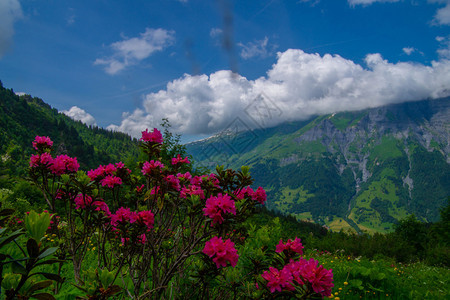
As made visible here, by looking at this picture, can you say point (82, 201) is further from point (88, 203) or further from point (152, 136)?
point (152, 136)

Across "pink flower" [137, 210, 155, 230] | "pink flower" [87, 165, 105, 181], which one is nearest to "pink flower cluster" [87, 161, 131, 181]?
"pink flower" [87, 165, 105, 181]

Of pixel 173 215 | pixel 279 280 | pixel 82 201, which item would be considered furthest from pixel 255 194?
pixel 82 201

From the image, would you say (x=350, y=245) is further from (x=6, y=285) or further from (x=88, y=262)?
(x=6, y=285)

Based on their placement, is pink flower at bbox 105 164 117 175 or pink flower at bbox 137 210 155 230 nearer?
pink flower at bbox 137 210 155 230

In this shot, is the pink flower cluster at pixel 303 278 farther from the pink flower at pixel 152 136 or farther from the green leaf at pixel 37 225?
the pink flower at pixel 152 136

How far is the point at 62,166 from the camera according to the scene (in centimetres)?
344

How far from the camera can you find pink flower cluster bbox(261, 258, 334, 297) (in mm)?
1773

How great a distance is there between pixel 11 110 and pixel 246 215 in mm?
199532

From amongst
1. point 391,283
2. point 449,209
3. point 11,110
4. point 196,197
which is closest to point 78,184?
point 196,197

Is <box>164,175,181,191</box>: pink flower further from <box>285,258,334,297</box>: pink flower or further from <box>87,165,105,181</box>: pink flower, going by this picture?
<box>285,258,334,297</box>: pink flower

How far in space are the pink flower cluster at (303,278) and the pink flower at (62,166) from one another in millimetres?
3145

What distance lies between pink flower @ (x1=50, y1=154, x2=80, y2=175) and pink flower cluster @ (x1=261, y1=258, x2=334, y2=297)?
3145 millimetres

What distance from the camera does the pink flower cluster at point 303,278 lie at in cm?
177

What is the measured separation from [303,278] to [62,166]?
11.3 feet
